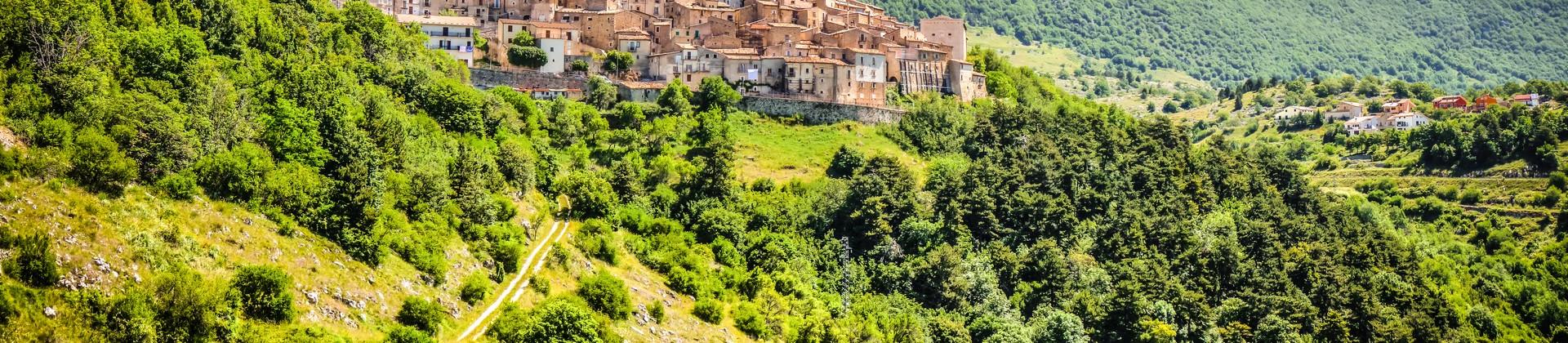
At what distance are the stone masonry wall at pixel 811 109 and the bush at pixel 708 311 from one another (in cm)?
2308

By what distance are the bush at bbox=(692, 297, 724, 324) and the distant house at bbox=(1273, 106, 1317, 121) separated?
98.4 metres

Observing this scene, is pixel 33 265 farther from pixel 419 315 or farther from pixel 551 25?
pixel 551 25

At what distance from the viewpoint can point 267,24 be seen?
223ft

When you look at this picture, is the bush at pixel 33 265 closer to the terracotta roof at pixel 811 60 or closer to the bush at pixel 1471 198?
the terracotta roof at pixel 811 60

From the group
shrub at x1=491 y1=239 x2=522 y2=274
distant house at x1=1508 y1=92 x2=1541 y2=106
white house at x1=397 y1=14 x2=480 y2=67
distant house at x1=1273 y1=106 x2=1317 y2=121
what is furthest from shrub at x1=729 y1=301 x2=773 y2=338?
distant house at x1=1273 y1=106 x2=1317 y2=121

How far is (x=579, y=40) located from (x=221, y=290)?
45858 millimetres

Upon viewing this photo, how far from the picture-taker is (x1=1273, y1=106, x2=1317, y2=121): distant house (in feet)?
484

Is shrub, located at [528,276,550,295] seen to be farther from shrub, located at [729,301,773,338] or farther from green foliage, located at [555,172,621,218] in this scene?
green foliage, located at [555,172,621,218]

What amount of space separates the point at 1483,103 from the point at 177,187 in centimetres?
12143

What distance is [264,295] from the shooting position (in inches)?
1761

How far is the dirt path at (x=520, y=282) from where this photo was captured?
169ft

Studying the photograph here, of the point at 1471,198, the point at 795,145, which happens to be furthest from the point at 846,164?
the point at 1471,198

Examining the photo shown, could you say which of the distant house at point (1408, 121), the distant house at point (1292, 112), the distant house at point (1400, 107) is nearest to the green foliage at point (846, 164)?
the distant house at point (1408, 121)

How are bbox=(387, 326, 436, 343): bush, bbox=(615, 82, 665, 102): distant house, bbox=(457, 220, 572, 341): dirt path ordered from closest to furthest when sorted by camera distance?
bbox=(387, 326, 436, 343): bush
bbox=(457, 220, 572, 341): dirt path
bbox=(615, 82, 665, 102): distant house
